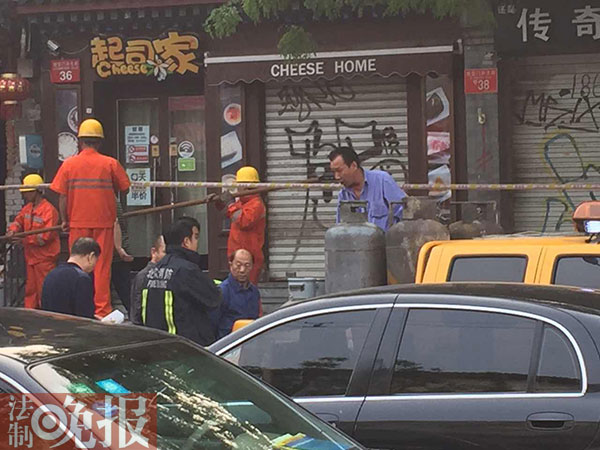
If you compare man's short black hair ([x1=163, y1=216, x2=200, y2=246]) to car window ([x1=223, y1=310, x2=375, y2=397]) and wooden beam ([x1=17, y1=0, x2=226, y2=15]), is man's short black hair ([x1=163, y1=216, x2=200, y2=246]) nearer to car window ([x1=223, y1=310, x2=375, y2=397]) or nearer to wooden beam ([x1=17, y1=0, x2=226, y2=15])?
car window ([x1=223, y1=310, x2=375, y2=397])

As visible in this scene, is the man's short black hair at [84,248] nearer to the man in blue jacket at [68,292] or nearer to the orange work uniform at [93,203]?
the man in blue jacket at [68,292]

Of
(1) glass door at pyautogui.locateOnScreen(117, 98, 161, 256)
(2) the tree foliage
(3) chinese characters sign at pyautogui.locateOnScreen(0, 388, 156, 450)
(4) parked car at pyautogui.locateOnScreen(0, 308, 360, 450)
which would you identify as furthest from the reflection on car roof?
(1) glass door at pyautogui.locateOnScreen(117, 98, 161, 256)

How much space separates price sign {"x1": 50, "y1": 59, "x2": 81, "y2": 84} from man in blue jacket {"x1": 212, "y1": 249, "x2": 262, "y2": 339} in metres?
6.28

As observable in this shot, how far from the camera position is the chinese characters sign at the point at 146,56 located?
570 inches

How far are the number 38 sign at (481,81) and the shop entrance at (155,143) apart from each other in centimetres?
377

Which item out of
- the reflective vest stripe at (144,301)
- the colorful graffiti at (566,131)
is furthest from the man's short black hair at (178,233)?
the colorful graffiti at (566,131)

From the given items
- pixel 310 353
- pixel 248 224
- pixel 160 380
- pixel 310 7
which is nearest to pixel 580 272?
pixel 310 353

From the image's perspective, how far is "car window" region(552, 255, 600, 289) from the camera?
6.29 meters

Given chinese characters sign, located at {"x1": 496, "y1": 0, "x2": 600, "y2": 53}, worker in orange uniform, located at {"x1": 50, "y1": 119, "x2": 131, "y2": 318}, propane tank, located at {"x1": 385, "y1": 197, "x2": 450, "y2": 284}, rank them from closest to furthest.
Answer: propane tank, located at {"x1": 385, "y1": 197, "x2": 450, "y2": 284} → worker in orange uniform, located at {"x1": 50, "y1": 119, "x2": 131, "y2": 318} → chinese characters sign, located at {"x1": 496, "y1": 0, "x2": 600, "y2": 53}

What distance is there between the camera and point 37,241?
44.0ft

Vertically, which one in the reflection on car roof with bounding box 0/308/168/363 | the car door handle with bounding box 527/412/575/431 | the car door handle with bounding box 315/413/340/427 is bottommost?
the car door handle with bounding box 315/413/340/427

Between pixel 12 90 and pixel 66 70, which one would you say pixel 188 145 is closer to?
pixel 66 70

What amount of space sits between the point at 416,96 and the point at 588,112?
212cm

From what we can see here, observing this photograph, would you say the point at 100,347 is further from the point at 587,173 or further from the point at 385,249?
the point at 587,173
